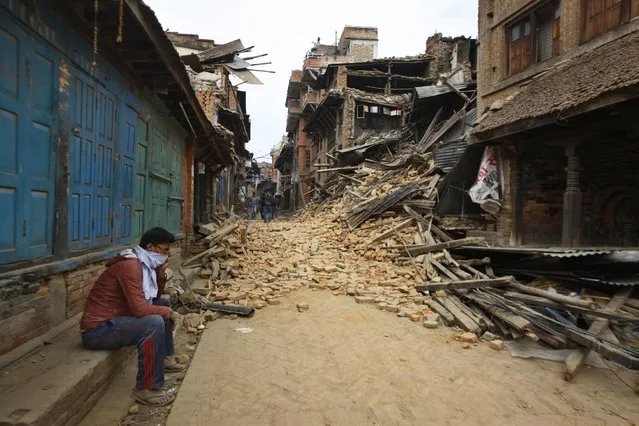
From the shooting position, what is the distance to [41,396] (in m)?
2.57

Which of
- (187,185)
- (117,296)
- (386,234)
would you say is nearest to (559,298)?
(117,296)

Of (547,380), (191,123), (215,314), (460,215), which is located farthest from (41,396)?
(460,215)

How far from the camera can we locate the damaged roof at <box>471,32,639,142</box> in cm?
665

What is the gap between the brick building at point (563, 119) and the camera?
24.2 ft

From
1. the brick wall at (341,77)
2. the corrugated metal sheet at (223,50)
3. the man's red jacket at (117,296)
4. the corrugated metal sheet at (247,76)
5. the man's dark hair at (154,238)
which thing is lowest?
the man's red jacket at (117,296)

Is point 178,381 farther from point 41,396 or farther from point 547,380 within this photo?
point 547,380

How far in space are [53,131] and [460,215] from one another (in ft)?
34.0

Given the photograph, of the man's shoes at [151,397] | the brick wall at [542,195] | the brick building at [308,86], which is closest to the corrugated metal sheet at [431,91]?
the brick wall at [542,195]

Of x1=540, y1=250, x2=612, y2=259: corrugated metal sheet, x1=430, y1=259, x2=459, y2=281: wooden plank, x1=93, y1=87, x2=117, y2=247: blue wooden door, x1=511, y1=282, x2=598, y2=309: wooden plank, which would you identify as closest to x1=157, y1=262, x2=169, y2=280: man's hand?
x1=93, y1=87, x2=117, y2=247: blue wooden door

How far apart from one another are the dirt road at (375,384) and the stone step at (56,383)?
701 millimetres

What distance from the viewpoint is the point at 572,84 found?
7695mm

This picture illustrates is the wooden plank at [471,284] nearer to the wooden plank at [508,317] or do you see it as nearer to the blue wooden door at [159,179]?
the wooden plank at [508,317]

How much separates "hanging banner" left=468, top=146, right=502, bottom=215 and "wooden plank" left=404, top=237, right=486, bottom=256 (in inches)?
53.2

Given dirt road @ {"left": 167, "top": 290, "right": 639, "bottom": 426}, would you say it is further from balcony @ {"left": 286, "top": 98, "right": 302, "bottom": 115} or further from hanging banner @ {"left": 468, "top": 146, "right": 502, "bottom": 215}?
balcony @ {"left": 286, "top": 98, "right": 302, "bottom": 115}
